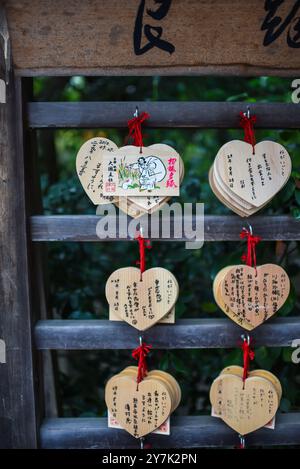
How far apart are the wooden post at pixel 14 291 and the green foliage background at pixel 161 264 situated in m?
0.54

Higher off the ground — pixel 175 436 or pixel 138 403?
pixel 138 403

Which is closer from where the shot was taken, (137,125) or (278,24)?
(278,24)

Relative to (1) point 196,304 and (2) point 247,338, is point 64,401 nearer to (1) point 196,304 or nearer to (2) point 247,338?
(1) point 196,304

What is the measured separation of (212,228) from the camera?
2182mm

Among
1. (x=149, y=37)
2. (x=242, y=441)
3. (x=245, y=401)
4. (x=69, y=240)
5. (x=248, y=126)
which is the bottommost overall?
(x=242, y=441)

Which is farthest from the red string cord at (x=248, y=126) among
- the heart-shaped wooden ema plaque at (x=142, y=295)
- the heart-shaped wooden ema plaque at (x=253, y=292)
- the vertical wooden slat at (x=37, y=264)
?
the vertical wooden slat at (x=37, y=264)

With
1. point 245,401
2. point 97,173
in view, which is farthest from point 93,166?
point 245,401

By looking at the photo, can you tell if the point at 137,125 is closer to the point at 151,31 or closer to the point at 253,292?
the point at 151,31

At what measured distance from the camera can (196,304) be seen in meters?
3.68

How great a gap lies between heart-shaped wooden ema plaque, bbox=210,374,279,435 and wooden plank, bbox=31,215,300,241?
0.61 meters

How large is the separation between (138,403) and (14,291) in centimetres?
70

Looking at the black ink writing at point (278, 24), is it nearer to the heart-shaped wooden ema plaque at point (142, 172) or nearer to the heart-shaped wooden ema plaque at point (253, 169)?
the heart-shaped wooden ema plaque at point (253, 169)

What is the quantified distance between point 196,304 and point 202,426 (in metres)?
1.45

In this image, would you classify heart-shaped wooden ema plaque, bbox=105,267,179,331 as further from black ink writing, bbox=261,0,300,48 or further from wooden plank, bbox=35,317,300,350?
black ink writing, bbox=261,0,300,48
